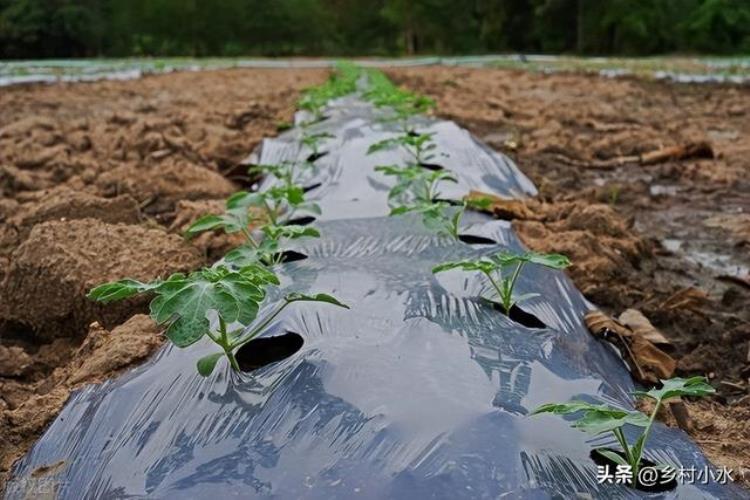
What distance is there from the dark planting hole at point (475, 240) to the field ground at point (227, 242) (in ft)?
0.94

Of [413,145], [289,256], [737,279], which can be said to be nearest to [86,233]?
[289,256]

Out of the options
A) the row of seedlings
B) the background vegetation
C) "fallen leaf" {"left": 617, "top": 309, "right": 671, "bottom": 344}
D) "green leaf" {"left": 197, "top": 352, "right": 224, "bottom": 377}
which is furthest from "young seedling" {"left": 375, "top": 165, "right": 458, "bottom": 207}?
the background vegetation

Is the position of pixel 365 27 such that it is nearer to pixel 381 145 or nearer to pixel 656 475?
pixel 381 145

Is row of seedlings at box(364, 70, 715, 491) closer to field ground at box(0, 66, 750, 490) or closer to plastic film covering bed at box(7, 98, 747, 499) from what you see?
plastic film covering bed at box(7, 98, 747, 499)

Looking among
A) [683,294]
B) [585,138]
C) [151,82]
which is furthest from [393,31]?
[683,294]

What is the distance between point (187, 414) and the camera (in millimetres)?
1466

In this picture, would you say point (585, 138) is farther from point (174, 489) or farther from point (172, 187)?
point (174, 489)

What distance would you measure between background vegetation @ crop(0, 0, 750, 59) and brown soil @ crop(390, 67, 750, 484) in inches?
890

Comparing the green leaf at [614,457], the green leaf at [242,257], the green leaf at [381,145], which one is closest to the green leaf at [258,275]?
the green leaf at [242,257]

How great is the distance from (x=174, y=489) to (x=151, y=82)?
11.6 meters

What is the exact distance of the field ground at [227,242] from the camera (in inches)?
75.0

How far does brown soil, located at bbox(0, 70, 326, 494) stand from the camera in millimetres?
1803

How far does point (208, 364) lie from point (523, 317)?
2.76 ft

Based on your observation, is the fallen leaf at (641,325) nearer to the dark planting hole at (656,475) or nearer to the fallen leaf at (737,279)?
the fallen leaf at (737,279)
